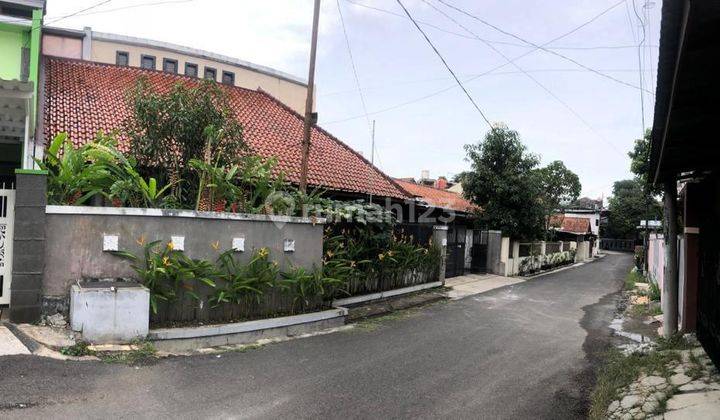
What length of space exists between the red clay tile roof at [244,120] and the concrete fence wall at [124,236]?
3384 millimetres

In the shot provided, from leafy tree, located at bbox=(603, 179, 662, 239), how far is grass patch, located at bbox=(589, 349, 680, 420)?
189 feet

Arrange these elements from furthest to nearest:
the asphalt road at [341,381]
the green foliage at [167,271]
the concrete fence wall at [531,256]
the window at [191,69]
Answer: the window at [191,69] < the concrete fence wall at [531,256] < the green foliage at [167,271] < the asphalt road at [341,381]

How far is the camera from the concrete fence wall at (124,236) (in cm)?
652

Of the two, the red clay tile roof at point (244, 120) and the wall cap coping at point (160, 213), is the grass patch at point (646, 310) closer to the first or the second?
the red clay tile roof at point (244, 120)

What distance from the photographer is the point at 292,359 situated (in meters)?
6.62

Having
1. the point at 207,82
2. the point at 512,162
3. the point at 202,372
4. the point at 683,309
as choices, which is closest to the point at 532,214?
the point at 512,162

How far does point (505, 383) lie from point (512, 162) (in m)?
16.9

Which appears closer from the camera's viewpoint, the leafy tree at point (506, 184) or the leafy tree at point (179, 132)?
the leafy tree at point (179, 132)

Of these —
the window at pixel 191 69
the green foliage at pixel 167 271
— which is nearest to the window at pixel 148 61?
the window at pixel 191 69

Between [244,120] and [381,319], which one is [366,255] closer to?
[381,319]

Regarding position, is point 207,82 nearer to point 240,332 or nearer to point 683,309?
point 240,332

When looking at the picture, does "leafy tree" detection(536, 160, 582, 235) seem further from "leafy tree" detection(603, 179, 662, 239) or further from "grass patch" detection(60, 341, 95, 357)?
"grass patch" detection(60, 341, 95, 357)

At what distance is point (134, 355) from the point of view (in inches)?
239

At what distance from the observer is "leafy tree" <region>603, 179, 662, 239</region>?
199 feet
